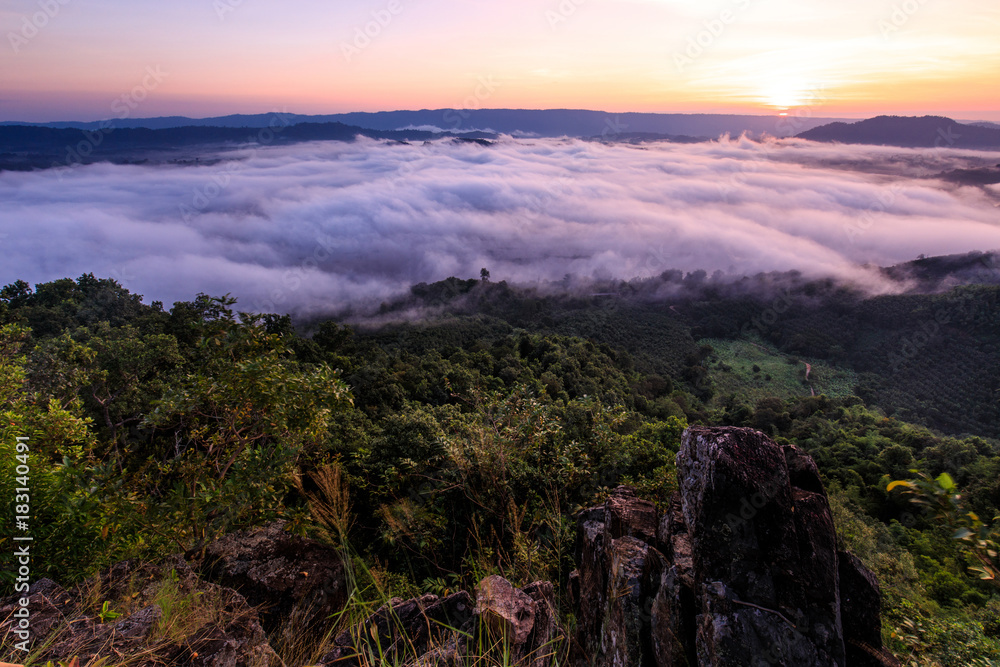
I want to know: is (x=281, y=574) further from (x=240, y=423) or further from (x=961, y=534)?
(x=961, y=534)

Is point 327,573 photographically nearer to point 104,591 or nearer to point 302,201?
point 104,591

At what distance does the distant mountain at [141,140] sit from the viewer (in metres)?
115

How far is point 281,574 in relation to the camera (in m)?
4.31

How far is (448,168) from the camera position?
178 meters

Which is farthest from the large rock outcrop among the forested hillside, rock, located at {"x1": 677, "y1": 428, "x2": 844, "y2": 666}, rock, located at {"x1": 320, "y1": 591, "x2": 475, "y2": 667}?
rock, located at {"x1": 320, "y1": 591, "x2": 475, "y2": 667}

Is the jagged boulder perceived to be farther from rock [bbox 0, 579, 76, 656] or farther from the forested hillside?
rock [bbox 0, 579, 76, 656]

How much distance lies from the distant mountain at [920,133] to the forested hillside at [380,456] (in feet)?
628

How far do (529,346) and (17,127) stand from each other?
167 m

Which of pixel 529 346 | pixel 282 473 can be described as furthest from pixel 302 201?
pixel 282 473

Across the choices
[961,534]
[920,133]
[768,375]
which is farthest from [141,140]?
[920,133]

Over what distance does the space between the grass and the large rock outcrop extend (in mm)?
51128

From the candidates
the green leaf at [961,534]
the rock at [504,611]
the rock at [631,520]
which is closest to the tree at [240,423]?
the rock at [504,611]

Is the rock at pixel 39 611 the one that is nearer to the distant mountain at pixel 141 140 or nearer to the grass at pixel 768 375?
the grass at pixel 768 375

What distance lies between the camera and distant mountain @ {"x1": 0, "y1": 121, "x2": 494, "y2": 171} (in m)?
115
